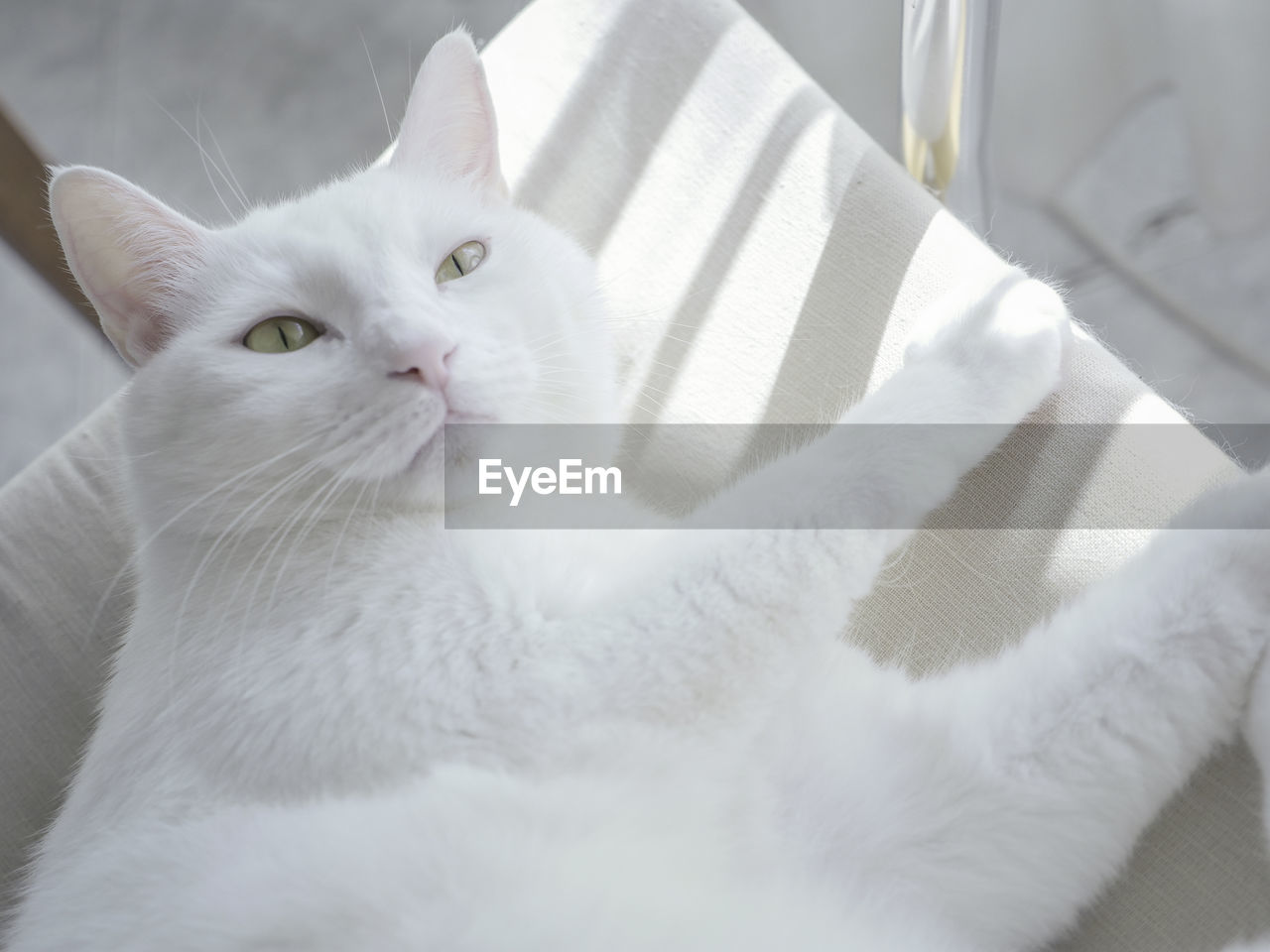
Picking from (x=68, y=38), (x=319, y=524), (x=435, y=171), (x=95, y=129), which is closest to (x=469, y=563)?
(x=319, y=524)

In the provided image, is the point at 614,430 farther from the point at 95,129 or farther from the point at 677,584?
the point at 95,129

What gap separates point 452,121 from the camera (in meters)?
1.14

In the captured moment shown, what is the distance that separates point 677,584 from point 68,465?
0.84 metres

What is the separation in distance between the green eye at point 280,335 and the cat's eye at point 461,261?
0.14m

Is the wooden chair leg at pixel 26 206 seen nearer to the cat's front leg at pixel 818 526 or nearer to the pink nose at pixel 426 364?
the pink nose at pixel 426 364

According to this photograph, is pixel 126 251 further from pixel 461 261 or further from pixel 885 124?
pixel 885 124

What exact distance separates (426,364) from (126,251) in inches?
14.1

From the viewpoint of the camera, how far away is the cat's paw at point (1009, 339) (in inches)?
38.1

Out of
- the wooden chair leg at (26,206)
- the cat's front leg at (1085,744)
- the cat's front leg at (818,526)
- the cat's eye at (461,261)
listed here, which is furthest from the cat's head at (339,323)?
the wooden chair leg at (26,206)

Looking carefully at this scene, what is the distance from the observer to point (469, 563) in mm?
900

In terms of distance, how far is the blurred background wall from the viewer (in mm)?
1713

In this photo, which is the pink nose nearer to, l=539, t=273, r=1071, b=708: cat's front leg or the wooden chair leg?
l=539, t=273, r=1071, b=708: cat's front leg

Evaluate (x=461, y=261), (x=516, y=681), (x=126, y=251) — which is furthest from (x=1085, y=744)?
(x=126, y=251)

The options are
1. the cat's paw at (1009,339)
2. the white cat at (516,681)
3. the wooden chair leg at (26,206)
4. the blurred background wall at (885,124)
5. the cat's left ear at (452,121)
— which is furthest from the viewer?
the blurred background wall at (885,124)
